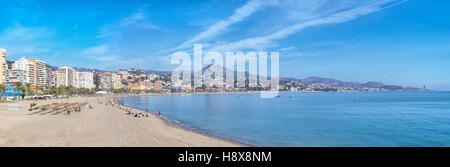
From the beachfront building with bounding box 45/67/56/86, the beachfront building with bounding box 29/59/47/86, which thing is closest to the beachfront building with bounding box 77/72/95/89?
the beachfront building with bounding box 45/67/56/86

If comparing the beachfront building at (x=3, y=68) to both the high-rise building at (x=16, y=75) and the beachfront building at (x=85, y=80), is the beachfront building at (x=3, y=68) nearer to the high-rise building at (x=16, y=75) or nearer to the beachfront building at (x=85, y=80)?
the high-rise building at (x=16, y=75)

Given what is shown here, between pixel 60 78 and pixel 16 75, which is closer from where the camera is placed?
pixel 16 75

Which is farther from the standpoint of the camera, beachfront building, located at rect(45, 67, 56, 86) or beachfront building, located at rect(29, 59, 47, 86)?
beachfront building, located at rect(45, 67, 56, 86)

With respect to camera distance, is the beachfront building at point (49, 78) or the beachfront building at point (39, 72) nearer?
the beachfront building at point (39, 72)

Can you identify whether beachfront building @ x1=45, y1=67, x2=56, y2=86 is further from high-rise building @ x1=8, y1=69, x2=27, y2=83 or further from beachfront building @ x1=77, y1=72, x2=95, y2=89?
high-rise building @ x1=8, y1=69, x2=27, y2=83

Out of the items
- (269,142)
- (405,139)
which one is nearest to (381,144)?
(405,139)

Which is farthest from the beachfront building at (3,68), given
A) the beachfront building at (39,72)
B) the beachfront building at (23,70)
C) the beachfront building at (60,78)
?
the beachfront building at (60,78)

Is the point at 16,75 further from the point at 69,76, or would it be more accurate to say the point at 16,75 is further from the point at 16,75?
the point at 69,76

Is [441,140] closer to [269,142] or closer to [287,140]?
[287,140]

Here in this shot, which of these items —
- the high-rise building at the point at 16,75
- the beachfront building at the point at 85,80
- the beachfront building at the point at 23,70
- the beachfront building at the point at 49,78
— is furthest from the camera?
the beachfront building at the point at 85,80

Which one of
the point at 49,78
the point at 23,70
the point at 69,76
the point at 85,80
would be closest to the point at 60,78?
the point at 69,76

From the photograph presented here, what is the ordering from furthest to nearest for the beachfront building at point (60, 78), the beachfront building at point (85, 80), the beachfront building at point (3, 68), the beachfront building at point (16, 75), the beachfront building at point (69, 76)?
Result: the beachfront building at point (85, 80) < the beachfront building at point (69, 76) < the beachfront building at point (60, 78) < the beachfront building at point (16, 75) < the beachfront building at point (3, 68)
